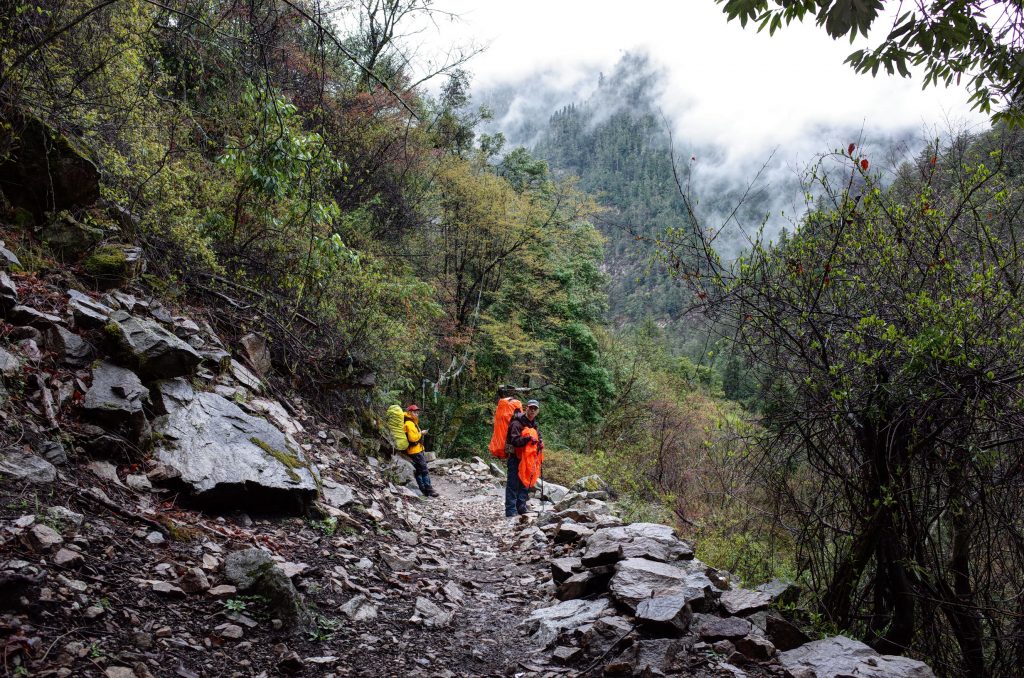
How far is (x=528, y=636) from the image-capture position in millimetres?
4488

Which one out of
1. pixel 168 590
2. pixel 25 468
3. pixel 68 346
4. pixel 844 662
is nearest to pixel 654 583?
pixel 844 662

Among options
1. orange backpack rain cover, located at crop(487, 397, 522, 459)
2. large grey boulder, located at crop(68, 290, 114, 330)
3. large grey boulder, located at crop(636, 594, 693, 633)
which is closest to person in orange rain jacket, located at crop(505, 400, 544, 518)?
orange backpack rain cover, located at crop(487, 397, 522, 459)

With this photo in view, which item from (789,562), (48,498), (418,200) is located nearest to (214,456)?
(48,498)

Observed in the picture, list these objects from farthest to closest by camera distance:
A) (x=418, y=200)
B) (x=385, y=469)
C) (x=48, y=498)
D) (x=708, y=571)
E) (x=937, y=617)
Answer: (x=418, y=200) → (x=385, y=469) → (x=708, y=571) → (x=937, y=617) → (x=48, y=498)

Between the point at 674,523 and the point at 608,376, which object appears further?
the point at 608,376

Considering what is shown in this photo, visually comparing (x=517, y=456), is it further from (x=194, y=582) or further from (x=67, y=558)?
(x=67, y=558)

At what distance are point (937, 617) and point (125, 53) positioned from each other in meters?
9.04

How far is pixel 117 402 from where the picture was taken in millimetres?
4227

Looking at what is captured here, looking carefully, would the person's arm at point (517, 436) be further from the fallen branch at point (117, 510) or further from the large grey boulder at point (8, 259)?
the large grey boulder at point (8, 259)

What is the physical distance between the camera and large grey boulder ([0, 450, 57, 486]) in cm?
312

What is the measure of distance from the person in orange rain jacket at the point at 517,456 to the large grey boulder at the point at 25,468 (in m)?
5.85

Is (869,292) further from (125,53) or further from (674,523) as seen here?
(125,53)

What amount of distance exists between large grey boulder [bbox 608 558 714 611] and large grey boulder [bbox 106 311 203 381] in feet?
13.6

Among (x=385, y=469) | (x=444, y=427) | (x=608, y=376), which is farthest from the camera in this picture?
(x=608, y=376)
